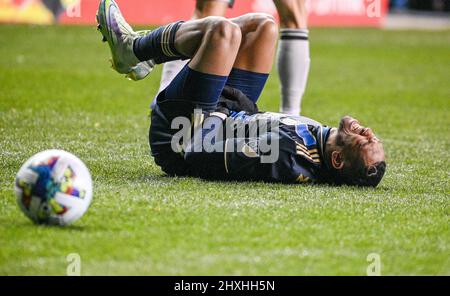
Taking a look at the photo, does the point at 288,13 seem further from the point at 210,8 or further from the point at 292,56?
the point at 210,8

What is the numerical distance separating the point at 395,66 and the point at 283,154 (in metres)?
9.11

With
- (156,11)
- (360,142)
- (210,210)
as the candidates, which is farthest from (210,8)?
(156,11)

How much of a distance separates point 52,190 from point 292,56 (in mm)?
3066

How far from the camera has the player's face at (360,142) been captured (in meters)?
5.01

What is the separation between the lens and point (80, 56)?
1346cm

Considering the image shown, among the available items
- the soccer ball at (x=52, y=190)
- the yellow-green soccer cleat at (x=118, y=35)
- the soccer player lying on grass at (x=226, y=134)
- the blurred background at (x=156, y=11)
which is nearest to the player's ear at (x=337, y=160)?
the soccer player lying on grass at (x=226, y=134)

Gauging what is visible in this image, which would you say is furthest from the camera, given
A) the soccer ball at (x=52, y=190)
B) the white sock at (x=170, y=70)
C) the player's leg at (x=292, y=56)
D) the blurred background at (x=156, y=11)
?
the blurred background at (x=156, y=11)

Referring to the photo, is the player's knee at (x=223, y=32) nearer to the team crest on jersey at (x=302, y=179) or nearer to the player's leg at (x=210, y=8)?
the team crest on jersey at (x=302, y=179)

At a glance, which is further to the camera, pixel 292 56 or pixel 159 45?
pixel 292 56

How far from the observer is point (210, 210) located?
14.8 ft

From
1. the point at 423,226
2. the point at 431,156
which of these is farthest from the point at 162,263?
the point at 431,156

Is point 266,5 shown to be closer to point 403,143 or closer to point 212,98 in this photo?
point 403,143

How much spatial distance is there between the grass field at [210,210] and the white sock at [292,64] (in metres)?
0.77

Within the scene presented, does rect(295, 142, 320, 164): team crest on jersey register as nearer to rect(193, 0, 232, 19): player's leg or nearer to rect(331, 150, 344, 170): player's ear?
rect(331, 150, 344, 170): player's ear
